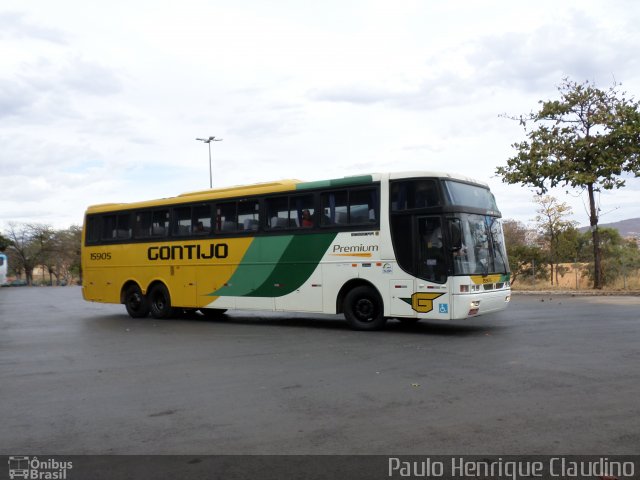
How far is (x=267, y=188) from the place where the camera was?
15.2 meters

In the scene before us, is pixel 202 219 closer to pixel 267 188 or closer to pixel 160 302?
pixel 267 188

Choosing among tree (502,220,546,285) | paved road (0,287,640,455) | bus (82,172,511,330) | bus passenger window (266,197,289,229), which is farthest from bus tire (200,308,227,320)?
tree (502,220,546,285)

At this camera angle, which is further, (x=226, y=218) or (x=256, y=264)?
(x=226, y=218)

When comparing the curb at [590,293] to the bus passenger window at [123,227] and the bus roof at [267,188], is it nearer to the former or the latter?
the bus roof at [267,188]

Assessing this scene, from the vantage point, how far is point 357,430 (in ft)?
18.6

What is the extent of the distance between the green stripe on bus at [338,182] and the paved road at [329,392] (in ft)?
10.7

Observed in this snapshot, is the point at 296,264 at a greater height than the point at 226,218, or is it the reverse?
the point at 226,218

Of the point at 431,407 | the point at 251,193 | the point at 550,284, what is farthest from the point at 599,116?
the point at 431,407

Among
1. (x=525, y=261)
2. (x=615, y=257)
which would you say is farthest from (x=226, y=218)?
(x=615, y=257)

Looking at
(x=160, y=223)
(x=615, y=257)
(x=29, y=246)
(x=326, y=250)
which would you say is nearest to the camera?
(x=326, y=250)

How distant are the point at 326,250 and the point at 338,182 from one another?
1.56 m

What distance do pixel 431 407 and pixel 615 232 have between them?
37.9m

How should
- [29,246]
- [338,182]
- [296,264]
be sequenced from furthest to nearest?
[29,246] → [296,264] → [338,182]

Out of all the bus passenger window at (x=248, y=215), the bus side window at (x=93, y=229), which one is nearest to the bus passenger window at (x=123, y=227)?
the bus side window at (x=93, y=229)
